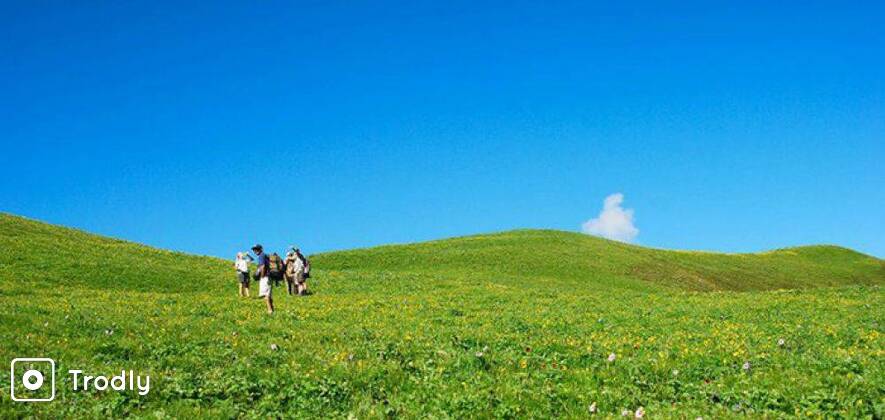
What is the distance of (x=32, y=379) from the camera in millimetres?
12117

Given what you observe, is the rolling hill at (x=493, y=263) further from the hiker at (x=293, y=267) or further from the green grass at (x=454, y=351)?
the hiker at (x=293, y=267)

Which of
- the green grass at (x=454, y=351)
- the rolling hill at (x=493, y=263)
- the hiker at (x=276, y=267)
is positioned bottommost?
the green grass at (x=454, y=351)

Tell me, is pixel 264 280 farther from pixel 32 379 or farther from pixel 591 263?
pixel 591 263

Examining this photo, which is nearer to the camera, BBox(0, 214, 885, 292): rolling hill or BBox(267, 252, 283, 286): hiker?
BBox(267, 252, 283, 286): hiker

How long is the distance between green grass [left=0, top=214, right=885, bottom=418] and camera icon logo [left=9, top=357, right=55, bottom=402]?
217mm

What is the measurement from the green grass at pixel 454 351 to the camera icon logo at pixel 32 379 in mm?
217

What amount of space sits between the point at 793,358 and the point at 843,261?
352 ft

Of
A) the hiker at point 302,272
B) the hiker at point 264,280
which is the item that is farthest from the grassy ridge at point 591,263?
the hiker at point 264,280

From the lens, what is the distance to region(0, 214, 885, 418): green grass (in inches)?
Answer: 463

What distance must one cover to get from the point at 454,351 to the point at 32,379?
28.7 feet

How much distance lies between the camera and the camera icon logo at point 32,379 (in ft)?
37.0

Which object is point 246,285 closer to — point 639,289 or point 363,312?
point 363,312

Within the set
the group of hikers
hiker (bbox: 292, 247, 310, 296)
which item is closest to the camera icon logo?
the group of hikers

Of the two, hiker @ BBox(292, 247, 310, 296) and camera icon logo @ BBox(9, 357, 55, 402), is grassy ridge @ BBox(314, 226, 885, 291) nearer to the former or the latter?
hiker @ BBox(292, 247, 310, 296)
